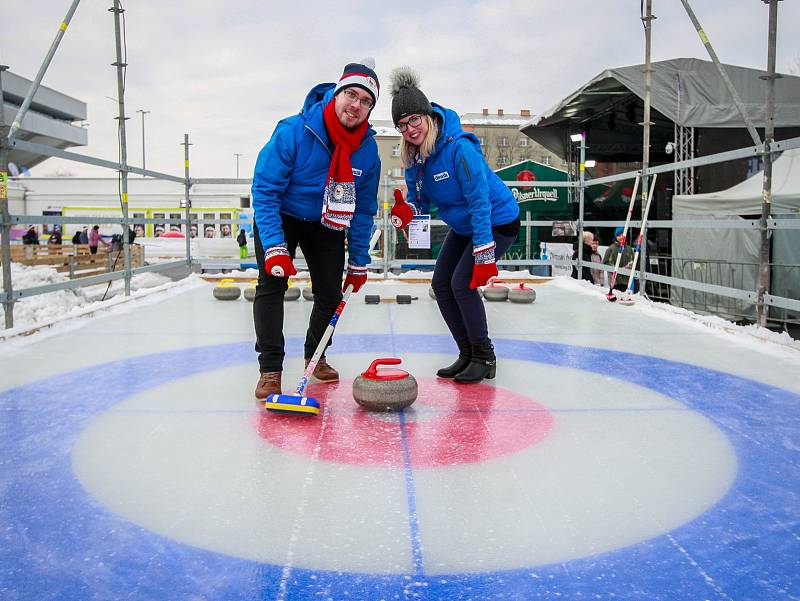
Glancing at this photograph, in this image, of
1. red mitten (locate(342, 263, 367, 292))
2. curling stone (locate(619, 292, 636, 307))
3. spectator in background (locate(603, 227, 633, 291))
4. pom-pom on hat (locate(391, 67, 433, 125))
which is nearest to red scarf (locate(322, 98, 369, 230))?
pom-pom on hat (locate(391, 67, 433, 125))

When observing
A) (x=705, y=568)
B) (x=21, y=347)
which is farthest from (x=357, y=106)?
(x=21, y=347)

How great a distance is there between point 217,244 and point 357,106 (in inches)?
526

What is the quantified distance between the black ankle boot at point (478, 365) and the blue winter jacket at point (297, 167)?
932 mm

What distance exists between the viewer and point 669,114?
9.74m

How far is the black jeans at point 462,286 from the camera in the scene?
299cm

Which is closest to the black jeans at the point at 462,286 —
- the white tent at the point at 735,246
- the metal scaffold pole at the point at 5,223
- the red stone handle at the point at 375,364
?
the red stone handle at the point at 375,364

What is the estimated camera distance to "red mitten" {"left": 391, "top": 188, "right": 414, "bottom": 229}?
317cm

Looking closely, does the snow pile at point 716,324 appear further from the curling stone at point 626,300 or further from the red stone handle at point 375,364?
the red stone handle at point 375,364

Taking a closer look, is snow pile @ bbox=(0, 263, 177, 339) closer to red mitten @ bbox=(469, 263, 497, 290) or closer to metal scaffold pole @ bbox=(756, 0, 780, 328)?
red mitten @ bbox=(469, 263, 497, 290)

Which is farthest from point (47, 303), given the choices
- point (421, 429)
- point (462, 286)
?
point (421, 429)

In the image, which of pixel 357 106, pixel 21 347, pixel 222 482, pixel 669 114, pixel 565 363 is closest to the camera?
pixel 222 482

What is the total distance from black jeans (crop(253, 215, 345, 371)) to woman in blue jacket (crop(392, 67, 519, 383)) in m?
0.42

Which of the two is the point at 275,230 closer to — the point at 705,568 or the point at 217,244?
the point at 705,568

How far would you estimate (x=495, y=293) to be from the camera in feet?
19.9
